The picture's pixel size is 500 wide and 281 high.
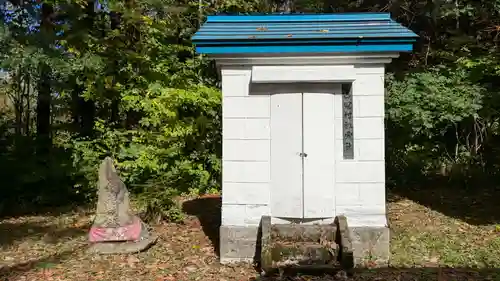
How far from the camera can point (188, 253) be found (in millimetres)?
7070

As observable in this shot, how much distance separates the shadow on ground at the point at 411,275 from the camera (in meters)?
5.67

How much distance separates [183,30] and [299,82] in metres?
7.53

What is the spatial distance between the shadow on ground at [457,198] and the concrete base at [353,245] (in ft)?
8.89

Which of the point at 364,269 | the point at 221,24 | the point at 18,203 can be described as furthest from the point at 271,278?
the point at 18,203

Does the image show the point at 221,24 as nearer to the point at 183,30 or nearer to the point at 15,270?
the point at 15,270

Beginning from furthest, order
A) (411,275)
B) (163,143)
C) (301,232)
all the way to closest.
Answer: (163,143), (301,232), (411,275)

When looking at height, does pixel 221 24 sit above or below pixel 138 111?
above

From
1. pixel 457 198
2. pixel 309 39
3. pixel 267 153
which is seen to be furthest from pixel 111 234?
pixel 457 198

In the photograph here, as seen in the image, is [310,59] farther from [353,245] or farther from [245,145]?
[353,245]

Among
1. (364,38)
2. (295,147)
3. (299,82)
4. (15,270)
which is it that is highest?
(364,38)

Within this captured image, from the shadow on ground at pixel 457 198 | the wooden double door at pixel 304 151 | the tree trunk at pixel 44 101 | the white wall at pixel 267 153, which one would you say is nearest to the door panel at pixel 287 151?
the wooden double door at pixel 304 151

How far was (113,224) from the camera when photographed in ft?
23.0

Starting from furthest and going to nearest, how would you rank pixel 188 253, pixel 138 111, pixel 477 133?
pixel 138 111, pixel 477 133, pixel 188 253

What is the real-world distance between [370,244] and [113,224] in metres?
3.58
